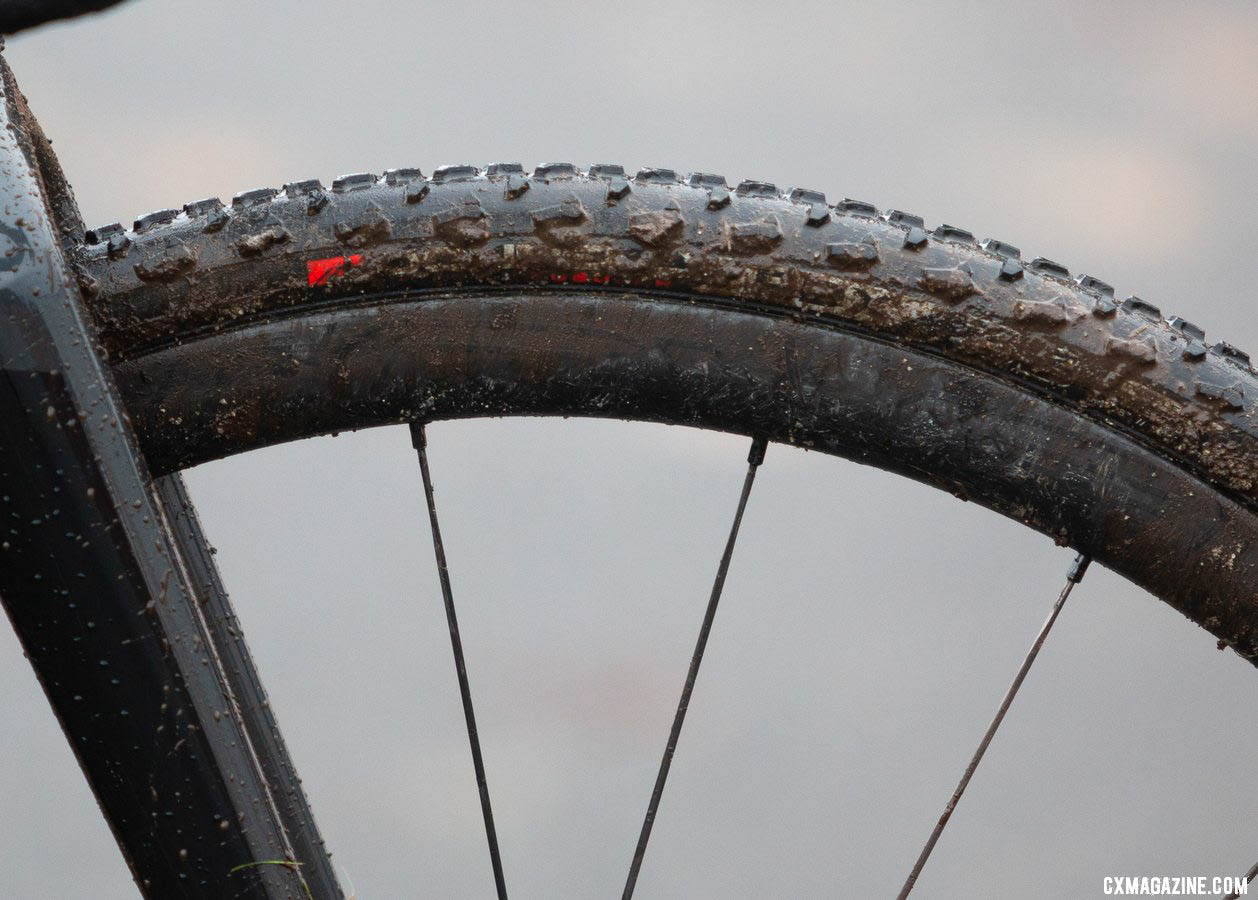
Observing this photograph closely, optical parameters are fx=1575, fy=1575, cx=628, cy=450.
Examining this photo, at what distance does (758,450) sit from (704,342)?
0.19 meters

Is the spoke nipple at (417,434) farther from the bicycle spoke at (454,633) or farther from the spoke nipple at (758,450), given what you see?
the spoke nipple at (758,450)

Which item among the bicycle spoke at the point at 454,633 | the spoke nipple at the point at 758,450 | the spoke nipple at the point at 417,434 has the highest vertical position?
the spoke nipple at the point at 758,450

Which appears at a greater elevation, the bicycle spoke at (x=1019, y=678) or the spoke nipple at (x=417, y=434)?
the spoke nipple at (x=417, y=434)

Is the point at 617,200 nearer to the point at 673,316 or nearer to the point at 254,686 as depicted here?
the point at 673,316

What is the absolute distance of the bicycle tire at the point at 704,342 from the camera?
2.15 meters

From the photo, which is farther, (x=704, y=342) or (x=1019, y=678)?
(x=1019, y=678)

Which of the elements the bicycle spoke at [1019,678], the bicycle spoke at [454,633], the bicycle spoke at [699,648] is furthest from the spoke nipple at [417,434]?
the bicycle spoke at [1019,678]

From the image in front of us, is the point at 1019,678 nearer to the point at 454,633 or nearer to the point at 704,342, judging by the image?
the point at 704,342

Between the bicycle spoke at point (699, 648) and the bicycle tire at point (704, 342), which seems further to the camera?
the bicycle spoke at point (699, 648)

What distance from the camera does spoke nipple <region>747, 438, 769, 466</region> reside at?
2244 millimetres

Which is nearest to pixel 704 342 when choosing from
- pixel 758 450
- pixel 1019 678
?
pixel 758 450

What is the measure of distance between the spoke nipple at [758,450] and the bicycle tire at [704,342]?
5 centimetres

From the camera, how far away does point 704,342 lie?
2.17 m

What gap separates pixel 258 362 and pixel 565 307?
1.41 feet
